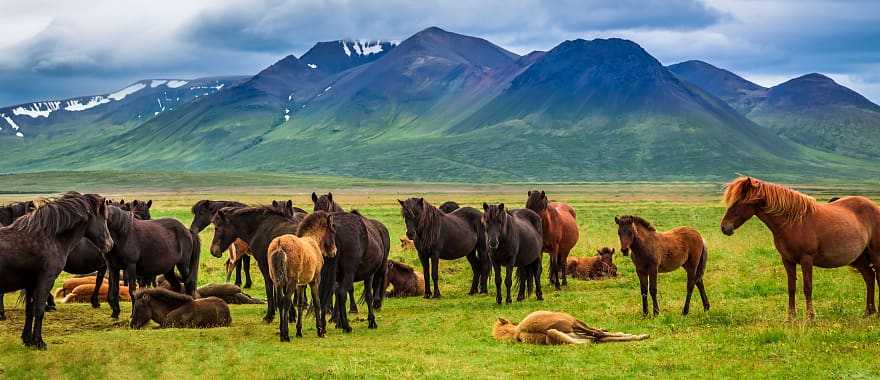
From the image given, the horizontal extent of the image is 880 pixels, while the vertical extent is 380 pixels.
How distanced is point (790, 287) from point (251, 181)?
164 m

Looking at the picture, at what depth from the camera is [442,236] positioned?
67.8 feet

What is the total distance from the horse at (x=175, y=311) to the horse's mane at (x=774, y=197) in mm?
9739

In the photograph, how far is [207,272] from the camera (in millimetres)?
25875

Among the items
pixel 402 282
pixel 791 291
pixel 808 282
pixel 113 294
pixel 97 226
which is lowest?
pixel 402 282

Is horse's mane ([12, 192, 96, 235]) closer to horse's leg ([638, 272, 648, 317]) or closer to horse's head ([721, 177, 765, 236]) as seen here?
horse's leg ([638, 272, 648, 317])

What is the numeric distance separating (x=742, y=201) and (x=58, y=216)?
11601 mm

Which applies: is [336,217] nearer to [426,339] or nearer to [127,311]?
[426,339]

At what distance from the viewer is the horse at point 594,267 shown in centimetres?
2357

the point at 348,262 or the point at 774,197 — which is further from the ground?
the point at 774,197

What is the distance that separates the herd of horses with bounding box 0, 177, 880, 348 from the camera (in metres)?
13.0

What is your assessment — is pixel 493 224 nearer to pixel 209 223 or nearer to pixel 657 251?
pixel 657 251

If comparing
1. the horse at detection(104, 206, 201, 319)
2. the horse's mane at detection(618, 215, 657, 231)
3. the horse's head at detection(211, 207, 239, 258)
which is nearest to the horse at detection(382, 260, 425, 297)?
the horse at detection(104, 206, 201, 319)

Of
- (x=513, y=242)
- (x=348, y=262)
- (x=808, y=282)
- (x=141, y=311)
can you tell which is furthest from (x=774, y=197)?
(x=141, y=311)

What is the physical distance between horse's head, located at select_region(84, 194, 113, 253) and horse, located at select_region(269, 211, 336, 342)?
3144 mm
